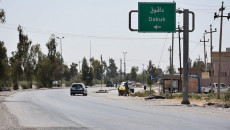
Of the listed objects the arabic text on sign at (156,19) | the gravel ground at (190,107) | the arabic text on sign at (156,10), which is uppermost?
the arabic text on sign at (156,10)

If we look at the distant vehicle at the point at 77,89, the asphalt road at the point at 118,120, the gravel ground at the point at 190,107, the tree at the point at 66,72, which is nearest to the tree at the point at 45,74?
the distant vehicle at the point at 77,89

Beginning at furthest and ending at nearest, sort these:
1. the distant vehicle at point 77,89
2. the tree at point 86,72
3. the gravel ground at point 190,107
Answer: the tree at point 86,72
the distant vehicle at point 77,89
the gravel ground at point 190,107

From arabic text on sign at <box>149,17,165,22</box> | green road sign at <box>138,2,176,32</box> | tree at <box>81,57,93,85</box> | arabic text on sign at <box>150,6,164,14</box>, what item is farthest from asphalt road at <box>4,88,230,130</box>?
tree at <box>81,57,93,85</box>

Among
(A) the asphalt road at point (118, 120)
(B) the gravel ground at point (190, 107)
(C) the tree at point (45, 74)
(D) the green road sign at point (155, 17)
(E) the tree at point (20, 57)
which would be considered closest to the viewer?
(A) the asphalt road at point (118, 120)

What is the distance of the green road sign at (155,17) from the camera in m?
32.2

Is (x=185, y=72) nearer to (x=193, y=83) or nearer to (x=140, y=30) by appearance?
(x=140, y=30)

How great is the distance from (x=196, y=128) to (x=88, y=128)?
3.45m

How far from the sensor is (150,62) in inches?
7008

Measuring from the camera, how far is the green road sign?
32.2 m

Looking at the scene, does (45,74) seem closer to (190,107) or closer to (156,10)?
(156,10)

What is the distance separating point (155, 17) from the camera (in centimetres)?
3234

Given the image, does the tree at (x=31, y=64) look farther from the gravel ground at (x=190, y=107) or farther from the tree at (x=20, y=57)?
the gravel ground at (x=190, y=107)

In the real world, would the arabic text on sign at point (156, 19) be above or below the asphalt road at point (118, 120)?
above

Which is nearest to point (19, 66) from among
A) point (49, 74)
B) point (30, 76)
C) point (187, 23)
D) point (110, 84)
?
point (30, 76)
